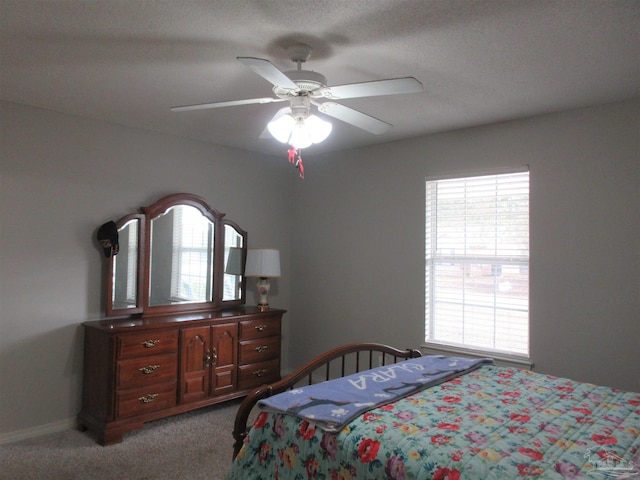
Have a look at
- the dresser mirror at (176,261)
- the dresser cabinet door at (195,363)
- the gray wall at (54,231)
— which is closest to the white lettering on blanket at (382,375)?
the dresser cabinet door at (195,363)

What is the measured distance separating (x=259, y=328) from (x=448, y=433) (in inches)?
108

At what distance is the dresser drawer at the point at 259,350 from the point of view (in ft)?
13.4

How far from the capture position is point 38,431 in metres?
3.34

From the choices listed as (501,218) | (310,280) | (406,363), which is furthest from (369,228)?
(406,363)

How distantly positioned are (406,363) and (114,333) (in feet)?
6.78

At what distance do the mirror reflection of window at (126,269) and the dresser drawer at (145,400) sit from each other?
0.74 meters

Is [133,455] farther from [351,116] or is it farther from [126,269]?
[351,116]

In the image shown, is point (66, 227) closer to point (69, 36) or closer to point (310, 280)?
point (69, 36)

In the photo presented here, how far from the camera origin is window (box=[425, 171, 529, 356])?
353 centimetres

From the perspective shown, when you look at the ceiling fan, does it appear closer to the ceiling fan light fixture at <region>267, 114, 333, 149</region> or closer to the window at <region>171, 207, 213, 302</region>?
the ceiling fan light fixture at <region>267, 114, 333, 149</region>

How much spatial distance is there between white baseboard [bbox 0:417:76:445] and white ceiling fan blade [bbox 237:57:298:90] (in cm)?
307

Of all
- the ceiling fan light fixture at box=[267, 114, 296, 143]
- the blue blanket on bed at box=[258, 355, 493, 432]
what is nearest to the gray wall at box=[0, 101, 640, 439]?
the blue blanket on bed at box=[258, 355, 493, 432]

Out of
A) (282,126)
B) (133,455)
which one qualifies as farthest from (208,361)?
(282,126)

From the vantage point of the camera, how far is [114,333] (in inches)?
127
